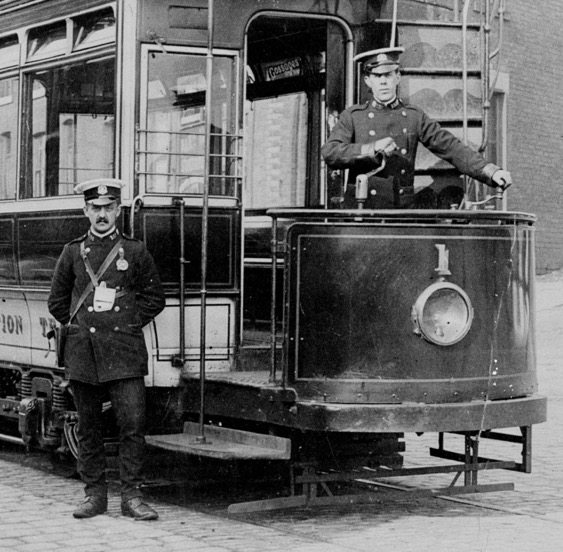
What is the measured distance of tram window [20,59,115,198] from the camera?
25.8ft

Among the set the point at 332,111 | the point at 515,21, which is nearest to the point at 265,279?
the point at 332,111

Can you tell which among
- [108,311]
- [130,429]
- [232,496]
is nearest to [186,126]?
[108,311]

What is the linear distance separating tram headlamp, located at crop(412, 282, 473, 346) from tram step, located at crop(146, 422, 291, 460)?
95cm

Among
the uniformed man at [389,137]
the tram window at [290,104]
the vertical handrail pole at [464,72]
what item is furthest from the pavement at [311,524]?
the tram window at [290,104]

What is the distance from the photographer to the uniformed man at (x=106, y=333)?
7000 millimetres

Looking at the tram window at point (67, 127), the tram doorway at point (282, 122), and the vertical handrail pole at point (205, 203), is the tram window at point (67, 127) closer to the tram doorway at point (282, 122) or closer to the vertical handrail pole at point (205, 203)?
the vertical handrail pole at point (205, 203)

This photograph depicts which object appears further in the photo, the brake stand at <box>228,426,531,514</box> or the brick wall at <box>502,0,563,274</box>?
the brick wall at <box>502,0,563,274</box>

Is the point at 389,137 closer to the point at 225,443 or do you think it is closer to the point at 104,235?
the point at 104,235

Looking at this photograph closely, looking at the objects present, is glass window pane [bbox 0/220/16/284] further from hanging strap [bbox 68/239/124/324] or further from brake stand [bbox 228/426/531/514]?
brake stand [bbox 228/426/531/514]

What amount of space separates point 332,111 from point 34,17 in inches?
83.2

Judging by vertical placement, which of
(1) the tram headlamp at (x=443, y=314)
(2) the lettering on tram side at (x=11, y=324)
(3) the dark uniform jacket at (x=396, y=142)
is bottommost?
(2) the lettering on tram side at (x=11, y=324)

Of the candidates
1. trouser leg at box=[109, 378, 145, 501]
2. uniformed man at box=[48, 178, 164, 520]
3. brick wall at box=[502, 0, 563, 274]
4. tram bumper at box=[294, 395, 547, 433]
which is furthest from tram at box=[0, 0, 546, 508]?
brick wall at box=[502, 0, 563, 274]

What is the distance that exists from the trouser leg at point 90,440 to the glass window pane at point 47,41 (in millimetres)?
2428

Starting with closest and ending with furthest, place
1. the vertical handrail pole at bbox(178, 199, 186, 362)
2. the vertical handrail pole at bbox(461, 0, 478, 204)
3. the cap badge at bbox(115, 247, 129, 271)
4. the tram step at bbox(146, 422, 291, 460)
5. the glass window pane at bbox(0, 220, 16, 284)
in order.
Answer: the tram step at bbox(146, 422, 291, 460) < the cap badge at bbox(115, 247, 129, 271) < the vertical handrail pole at bbox(461, 0, 478, 204) < the vertical handrail pole at bbox(178, 199, 186, 362) < the glass window pane at bbox(0, 220, 16, 284)
